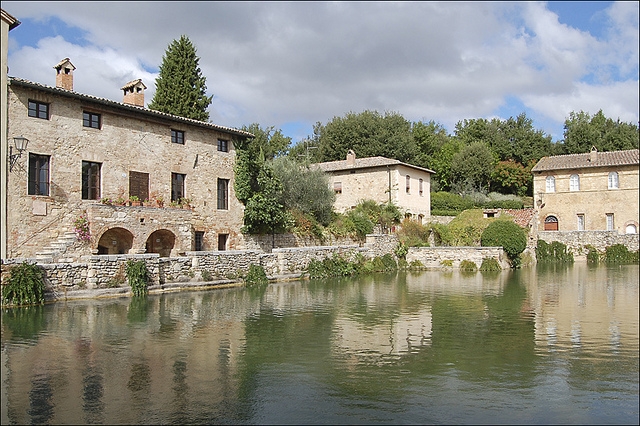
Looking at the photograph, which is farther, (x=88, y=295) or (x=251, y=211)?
(x=251, y=211)

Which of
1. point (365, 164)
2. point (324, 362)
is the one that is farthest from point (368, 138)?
point (324, 362)

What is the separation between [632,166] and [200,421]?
4332 cm

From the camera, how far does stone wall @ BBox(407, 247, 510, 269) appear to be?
29.4 metres

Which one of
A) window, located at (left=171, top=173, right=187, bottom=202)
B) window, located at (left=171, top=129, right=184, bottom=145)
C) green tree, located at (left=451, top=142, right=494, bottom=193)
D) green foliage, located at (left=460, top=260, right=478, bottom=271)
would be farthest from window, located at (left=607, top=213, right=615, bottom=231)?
window, located at (left=171, top=129, right=184, bottom=145)

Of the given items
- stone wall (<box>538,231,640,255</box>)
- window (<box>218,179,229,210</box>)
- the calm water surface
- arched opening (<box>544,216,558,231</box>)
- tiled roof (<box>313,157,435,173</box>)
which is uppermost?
tiled roof (<box>313,157,435,173</box>)

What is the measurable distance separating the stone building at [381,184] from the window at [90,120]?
59.2 feet

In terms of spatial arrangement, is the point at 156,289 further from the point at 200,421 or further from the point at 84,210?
the point at 200,421

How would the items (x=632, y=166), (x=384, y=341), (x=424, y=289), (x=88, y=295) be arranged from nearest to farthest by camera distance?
(x=384, y=341) → (x=88, y=295) → (x=424, y=289) → (x=632, y=166)

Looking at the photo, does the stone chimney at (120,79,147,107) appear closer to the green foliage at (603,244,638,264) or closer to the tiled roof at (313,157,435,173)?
the tiled roof at (313,157,435,173)

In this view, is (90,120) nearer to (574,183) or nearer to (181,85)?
(181,85)

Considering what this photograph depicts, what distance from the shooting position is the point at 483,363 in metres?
9.14

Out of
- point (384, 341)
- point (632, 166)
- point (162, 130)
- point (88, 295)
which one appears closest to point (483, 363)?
point (384, 341)

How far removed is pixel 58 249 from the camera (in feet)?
62.9

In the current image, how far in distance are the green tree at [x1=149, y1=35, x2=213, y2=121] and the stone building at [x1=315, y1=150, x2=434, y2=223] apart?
10.4 m
